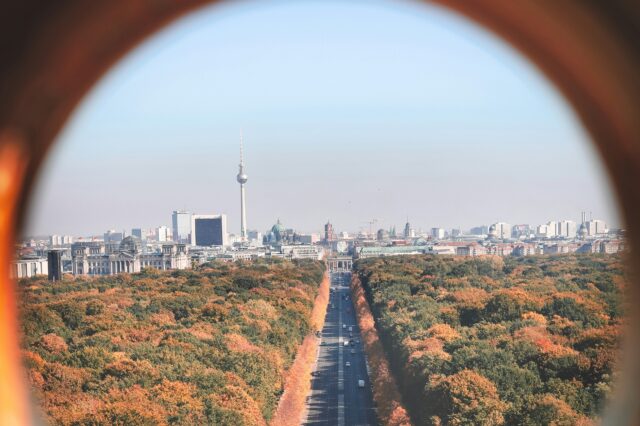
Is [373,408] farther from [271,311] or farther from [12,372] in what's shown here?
[12,372]

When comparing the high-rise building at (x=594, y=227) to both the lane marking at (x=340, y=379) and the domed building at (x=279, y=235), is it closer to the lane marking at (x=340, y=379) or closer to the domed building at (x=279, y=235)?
the domed building at (x=279, y=235)

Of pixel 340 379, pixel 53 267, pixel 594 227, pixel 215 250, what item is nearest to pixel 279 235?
pixel 215 250

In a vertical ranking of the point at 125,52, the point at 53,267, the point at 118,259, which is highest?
the point at 125,52

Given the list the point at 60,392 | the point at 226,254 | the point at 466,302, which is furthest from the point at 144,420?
the point at 226,254

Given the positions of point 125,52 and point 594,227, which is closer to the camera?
point 125,52

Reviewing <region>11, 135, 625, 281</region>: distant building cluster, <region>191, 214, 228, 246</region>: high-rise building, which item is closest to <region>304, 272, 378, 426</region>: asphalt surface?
<region>11, 135, 625, 281</region>: distant building cluster

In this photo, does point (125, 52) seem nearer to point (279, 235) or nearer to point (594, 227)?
point (279, 235)

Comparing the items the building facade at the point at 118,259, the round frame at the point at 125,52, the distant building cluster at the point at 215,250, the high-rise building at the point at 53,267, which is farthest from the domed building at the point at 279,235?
the round frame at the point at 125,52

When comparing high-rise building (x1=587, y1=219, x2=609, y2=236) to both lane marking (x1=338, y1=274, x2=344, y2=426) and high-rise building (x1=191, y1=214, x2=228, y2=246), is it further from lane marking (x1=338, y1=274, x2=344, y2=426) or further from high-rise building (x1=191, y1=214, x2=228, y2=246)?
lane marking (x1=338, y1=274, x2=344, y2=426)

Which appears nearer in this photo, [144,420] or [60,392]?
[144,420]
